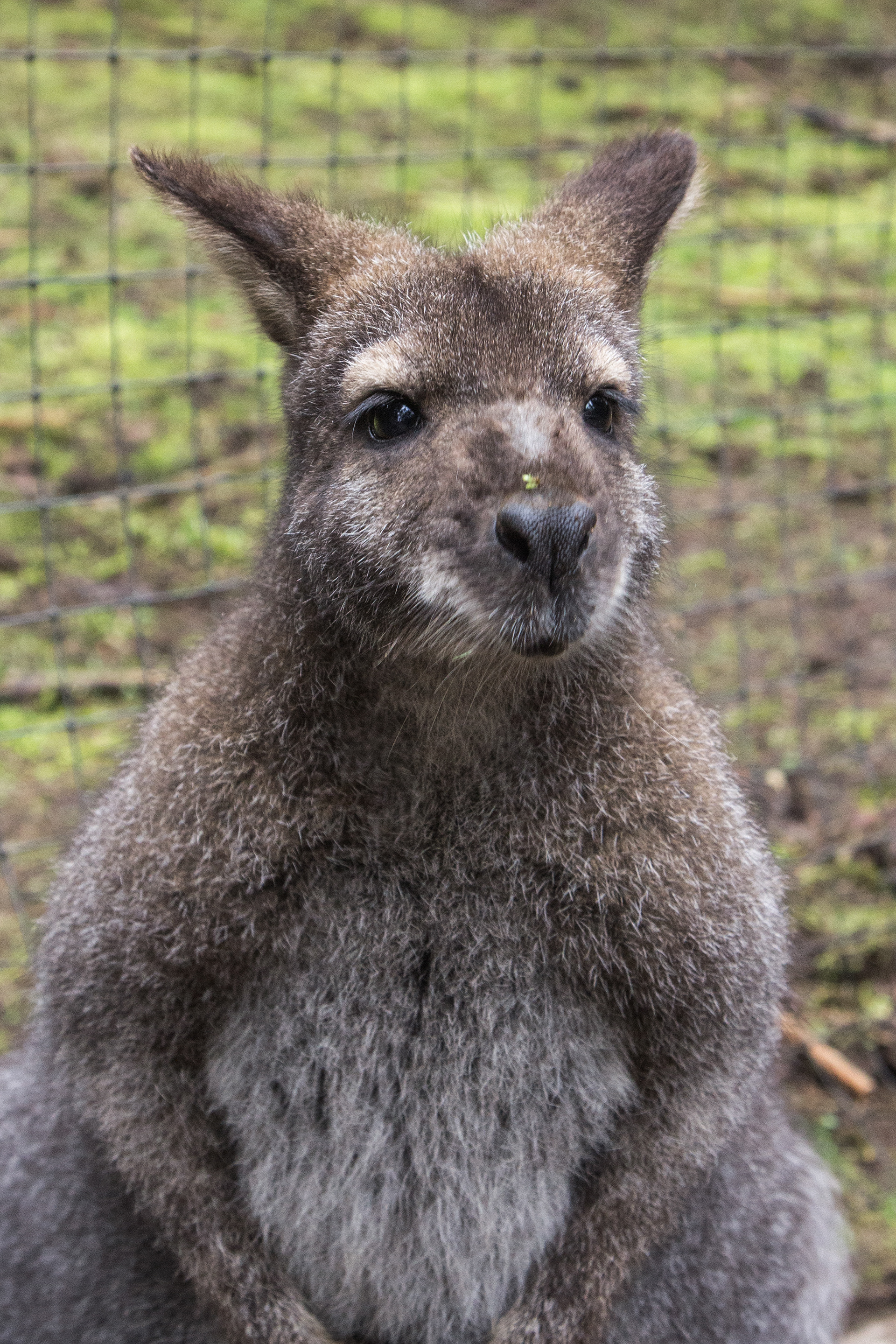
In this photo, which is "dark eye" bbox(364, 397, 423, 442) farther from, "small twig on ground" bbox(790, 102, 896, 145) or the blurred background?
"small twig on ground" bbox(790, 102, 896, 145)

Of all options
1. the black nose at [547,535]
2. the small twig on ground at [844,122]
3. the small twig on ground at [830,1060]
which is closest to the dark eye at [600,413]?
the black nose at [547,535]

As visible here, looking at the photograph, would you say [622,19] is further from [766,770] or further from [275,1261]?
[275,1261]

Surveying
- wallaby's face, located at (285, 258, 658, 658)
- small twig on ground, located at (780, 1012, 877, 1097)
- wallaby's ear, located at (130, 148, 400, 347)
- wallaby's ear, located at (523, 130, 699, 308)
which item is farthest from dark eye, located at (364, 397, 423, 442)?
small twig on ground, located at (780, 1012, 877, 1097)

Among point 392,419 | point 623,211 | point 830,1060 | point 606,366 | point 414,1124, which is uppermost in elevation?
point 623,211

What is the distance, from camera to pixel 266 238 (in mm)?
3164

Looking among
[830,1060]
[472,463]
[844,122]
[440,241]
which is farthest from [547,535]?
[844,122]

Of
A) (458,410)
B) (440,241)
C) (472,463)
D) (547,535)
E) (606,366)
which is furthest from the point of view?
(440,241)

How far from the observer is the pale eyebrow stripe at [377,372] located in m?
2.94

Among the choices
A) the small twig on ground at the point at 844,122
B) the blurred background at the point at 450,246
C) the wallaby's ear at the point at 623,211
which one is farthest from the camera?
the small twig on ground at the point at 844,122

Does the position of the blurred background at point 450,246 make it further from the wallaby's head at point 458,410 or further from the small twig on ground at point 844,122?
the wallaby's head at point 458,410

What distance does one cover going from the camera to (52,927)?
11.3ft

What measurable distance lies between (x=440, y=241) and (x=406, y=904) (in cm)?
237


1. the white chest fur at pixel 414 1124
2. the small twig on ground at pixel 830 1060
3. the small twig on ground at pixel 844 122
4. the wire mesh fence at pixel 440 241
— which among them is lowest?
the small twig on ground at pixel 830 1060

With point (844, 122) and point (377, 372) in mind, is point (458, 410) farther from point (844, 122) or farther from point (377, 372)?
point (844, 122)
